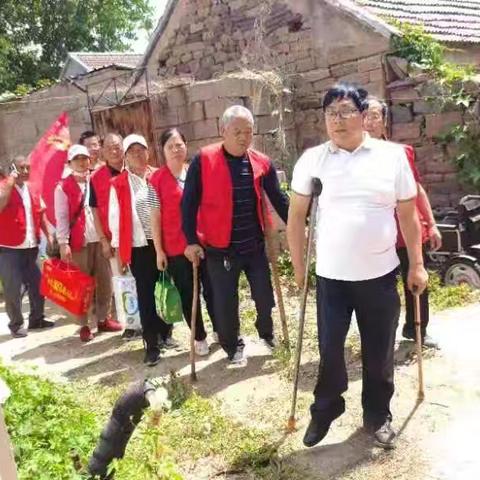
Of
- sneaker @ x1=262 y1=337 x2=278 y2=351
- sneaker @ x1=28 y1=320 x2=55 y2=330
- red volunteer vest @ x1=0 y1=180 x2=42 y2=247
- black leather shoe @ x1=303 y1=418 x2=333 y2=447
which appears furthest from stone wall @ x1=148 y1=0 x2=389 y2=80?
black leather shoe @ x1=303 y1=418 x2=333 y2=447

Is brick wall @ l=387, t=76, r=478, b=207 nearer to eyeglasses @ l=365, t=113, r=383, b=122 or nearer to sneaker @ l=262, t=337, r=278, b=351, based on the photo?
eyeglasses @ l=365, t=113, r=383, b=122

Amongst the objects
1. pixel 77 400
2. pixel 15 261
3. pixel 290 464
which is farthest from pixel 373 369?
pixel 15 261

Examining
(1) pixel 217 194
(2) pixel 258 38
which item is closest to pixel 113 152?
(1) pixel 217 194

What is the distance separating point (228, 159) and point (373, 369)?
1.79 m

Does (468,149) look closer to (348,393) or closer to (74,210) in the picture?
(348,393)

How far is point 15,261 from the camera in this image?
6020 millimetres

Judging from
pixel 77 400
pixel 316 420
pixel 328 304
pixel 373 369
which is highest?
pixel 328 304

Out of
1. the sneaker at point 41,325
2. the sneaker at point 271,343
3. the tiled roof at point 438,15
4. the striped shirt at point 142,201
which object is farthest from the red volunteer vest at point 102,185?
the tiled roof at point 438,15

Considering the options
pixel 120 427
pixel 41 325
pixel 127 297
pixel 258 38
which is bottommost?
pixel 41 325

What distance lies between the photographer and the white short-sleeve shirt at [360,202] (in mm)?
2908

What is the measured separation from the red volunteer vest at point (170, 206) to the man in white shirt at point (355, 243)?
1518 mm

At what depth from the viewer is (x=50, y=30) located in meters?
23.1

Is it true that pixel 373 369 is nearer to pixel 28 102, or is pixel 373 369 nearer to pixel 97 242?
pixel 97 242

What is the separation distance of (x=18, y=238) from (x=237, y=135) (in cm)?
296
